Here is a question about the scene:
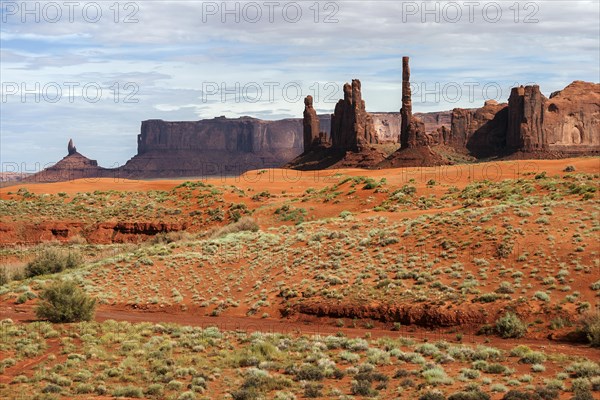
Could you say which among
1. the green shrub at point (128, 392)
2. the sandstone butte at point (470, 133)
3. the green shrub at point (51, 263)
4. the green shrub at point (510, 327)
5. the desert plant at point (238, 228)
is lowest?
the green shrub at point (510, 327)

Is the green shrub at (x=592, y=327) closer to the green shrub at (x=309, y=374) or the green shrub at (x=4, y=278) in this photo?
the green shrub at (x=309, y=374)

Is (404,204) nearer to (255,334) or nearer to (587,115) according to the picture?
(255,334)

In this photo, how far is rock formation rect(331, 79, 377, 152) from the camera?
12156cm

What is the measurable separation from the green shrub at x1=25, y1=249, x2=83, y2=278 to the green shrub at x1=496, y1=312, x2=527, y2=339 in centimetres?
2341

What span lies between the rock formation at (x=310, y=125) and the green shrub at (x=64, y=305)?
370 feet

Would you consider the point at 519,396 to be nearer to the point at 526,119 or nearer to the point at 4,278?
the point at 4,278

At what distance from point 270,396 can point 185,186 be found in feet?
167

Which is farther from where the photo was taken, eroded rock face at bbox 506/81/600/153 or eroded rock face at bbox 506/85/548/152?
eroded rock face at bbox 506/81/600/153

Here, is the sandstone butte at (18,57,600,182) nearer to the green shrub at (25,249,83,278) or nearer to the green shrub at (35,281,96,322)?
the green shrub at (25,249,83,278)

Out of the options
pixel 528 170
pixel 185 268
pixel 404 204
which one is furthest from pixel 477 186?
pixel 185 268

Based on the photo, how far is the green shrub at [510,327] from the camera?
25219 mm

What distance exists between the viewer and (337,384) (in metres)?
18.7

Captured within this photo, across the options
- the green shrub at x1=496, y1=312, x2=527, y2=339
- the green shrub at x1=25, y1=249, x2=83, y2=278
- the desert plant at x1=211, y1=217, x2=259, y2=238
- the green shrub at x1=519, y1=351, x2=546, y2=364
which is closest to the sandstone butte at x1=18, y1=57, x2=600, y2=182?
the desert plant at x1=211, y1=217, x2=259, y2=238

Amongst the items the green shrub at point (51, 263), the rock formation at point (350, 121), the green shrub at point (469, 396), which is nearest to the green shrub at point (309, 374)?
the green shrub at point (469, 396)
